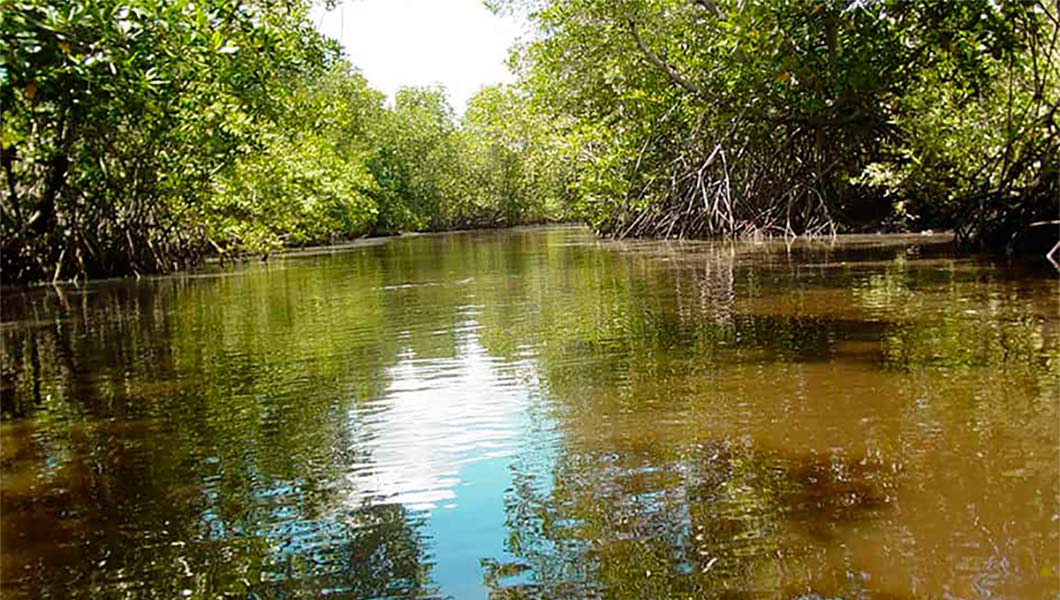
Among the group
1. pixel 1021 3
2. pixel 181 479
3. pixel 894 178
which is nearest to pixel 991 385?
pixel 181 479

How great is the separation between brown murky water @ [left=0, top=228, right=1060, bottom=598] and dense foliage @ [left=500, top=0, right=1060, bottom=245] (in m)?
5.09

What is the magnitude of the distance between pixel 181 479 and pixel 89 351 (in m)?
4.05

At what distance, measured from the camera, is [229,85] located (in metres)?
12.3

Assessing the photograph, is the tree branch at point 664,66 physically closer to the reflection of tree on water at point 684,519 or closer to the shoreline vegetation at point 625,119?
the shoreline vegetation at point 625,119

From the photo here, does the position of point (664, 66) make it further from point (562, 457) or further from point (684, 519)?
point (684, 519)

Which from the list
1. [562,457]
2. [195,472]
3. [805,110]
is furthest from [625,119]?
[195,472]

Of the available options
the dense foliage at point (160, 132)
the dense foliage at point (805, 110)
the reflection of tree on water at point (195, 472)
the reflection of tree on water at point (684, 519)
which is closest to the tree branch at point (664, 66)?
the dense foliage at point (805, 110)

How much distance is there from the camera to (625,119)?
2212cm

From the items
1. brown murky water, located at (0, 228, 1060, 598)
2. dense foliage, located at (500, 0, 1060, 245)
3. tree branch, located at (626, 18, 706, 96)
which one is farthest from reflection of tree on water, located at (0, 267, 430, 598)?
tree branch, located at (626, 18, 706, 96)

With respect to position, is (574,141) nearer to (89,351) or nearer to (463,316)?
(463,316)

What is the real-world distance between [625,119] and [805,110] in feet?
21.9

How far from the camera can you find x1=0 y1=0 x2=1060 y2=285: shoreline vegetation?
9.67m

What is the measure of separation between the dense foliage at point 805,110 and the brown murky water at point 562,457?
5.09m

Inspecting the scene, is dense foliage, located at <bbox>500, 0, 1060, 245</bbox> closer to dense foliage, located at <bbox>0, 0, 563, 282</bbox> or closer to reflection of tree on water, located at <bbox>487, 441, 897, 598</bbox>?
dense foliage, located at <bbox>0, 0, 563, 282</bbox>
